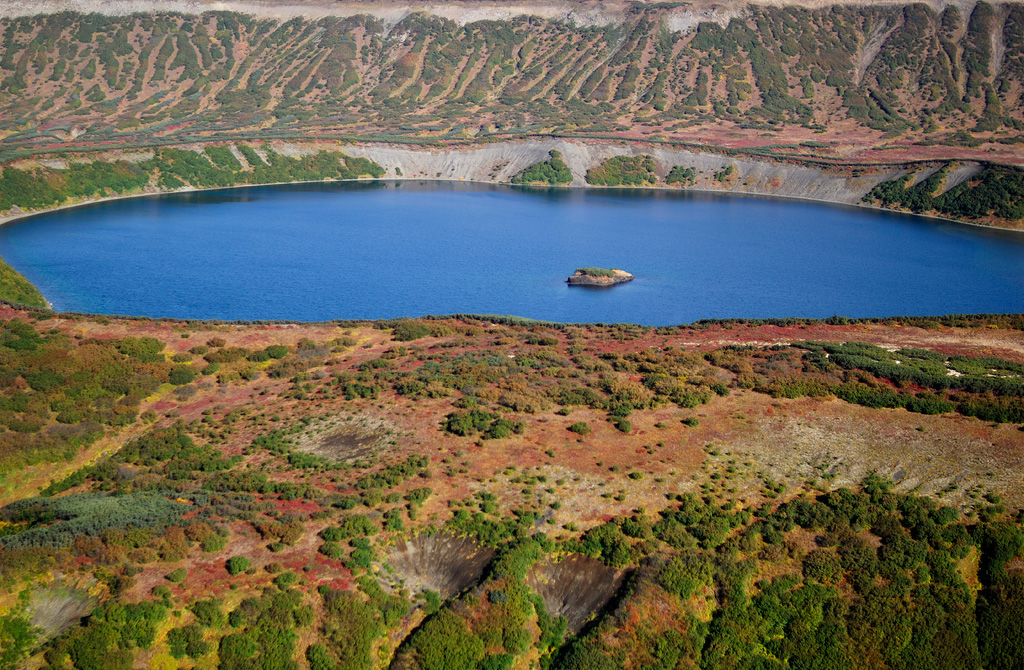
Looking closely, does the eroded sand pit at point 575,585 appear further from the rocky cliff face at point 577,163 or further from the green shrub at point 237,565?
the rocky cliff face at point 577,163

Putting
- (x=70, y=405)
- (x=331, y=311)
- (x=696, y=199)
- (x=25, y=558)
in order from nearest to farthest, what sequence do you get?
(x=25, y=558) → (x=70, y=405) → (x=331, y=311) → (x=696, y=199)

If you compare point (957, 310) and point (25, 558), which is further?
point (957, 310)

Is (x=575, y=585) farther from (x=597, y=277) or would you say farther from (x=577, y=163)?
(x=577, y=163)

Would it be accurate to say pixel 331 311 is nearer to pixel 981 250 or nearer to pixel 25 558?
pixel 25 558

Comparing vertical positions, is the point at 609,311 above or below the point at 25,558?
below

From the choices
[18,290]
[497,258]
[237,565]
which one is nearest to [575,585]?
[237,565]

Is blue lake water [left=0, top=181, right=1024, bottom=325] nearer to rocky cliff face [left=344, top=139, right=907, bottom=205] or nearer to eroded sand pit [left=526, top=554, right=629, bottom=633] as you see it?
rocky cliff face [left=344, top=139, right=907, bottom=205]

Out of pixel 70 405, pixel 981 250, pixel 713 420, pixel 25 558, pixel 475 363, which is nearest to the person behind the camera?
pixel 25 558

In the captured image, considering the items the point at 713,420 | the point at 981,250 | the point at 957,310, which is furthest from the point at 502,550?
the point at 981,250
